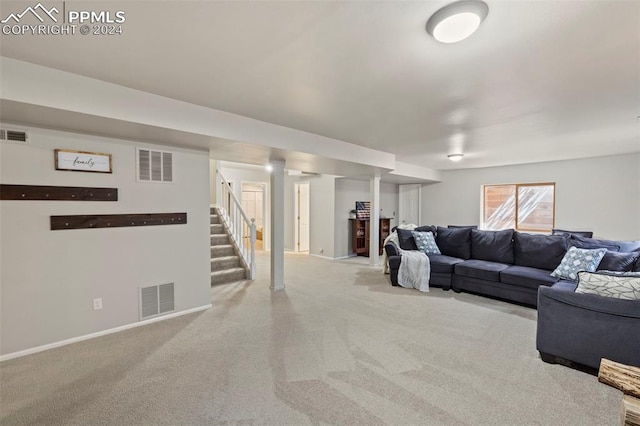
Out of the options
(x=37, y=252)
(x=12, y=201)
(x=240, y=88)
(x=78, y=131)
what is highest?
(x=240, y=88)

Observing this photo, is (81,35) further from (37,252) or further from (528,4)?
(528,4)

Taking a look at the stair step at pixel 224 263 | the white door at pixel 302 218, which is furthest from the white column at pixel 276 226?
the white door at pixel 302 218

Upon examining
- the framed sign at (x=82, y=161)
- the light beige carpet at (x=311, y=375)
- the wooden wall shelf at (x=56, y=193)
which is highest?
the framed sign at (x=82, y=161)

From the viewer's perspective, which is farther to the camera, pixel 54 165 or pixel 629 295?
pixel 54 165

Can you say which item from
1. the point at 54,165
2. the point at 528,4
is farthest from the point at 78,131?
the point at 528,4

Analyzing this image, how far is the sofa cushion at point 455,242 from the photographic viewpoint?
16.9 ft

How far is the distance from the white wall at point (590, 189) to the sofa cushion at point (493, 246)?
2.68 meters

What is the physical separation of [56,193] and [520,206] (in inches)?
345

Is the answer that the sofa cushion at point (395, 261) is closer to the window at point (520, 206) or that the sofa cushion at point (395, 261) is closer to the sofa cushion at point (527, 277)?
the sofa cushion at point (527, 277)

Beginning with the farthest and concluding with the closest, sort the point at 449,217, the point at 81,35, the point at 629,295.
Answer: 1. the point at 449,217
2. the point at 629,295
3. the point at 81,35

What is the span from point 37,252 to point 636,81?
5630mm

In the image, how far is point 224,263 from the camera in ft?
17.4

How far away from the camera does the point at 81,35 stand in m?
1.82

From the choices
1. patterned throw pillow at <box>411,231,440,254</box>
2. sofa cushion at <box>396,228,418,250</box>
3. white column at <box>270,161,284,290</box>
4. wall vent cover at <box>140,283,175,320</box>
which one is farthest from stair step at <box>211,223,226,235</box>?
patterned throw pillow at <box>411,231,440,254</box>
